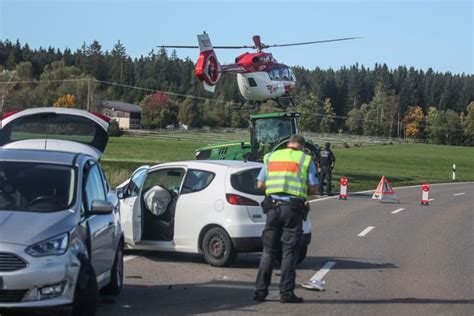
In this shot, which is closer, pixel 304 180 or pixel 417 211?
pixel 304 180

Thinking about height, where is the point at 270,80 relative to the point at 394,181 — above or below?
above

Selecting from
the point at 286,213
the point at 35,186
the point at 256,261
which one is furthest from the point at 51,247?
the point at 256,261

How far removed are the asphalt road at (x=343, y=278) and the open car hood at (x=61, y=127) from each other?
192 cm

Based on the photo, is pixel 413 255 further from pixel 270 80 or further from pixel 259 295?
pixel 270 80

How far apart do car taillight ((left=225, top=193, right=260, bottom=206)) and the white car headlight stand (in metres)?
4.51

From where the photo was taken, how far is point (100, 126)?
1082 cm

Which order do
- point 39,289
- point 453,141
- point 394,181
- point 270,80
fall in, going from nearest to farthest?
point 39,289 < point 270,80 < point 394,181 < point 453,141

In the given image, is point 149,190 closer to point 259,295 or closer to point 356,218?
point 259,295

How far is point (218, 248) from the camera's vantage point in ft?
38.0

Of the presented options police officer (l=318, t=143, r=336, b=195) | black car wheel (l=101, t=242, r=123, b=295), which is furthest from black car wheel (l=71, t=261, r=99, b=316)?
police officer (l=318, t=143, r=336, b=195)

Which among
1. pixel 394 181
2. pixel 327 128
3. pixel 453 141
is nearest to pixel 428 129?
pixel 453 141

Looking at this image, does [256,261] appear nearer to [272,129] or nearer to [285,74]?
[272,129]

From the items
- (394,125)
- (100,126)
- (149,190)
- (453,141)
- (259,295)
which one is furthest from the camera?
(394,125)

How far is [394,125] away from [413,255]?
159306 mm
